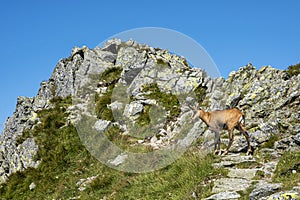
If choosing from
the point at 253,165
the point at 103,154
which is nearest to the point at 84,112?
the point at 103,154

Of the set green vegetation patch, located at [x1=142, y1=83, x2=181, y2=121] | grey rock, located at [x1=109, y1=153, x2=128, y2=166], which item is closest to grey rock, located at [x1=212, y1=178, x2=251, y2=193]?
grey rock, located at [x1=109, y1=153, x2=128, y2=166]

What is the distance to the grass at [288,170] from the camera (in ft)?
35.6

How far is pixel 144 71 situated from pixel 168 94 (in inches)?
145

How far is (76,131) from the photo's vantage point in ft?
76.7

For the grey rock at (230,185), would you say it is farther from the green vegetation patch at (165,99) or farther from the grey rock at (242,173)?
the green vegetation patch at (165,99)

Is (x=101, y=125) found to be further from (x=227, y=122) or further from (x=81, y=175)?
(x=227, y=122)

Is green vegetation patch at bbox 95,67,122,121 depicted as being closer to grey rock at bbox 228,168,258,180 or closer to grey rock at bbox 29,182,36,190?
grey rock at bbox 29,182,36,190

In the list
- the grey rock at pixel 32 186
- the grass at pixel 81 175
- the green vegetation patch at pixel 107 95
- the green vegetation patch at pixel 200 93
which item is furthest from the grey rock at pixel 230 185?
the green vegetation patch at pixel 107 95

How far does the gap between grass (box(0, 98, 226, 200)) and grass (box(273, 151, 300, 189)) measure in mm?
2223

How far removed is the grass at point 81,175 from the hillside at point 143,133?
6 centimetres

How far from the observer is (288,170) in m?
12.2

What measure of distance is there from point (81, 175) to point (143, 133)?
535 cm

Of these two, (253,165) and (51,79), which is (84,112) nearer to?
(51,79)

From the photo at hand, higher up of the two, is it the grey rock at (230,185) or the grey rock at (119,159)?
the grey rock at (119,159)
